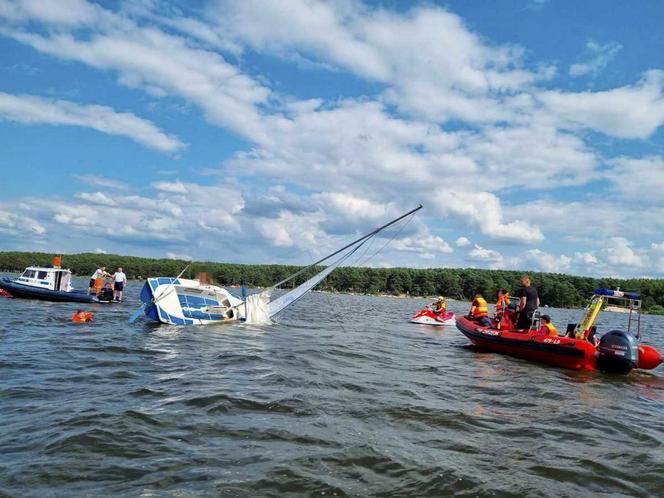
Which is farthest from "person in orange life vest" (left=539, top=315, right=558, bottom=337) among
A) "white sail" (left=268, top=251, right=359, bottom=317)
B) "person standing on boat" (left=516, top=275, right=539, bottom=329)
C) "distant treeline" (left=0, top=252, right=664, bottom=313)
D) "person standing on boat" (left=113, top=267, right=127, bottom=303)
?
"distant treeline" (left=0, top=252, right=664, bottom=313)

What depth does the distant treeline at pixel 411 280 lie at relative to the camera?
113125 millimetres

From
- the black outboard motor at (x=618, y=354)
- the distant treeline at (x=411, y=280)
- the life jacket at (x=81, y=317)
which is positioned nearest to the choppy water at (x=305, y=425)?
the black outboard motor at (x=618, y=354)

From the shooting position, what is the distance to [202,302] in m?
22.5

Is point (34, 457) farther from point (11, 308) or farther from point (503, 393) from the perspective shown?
point (11, 308)

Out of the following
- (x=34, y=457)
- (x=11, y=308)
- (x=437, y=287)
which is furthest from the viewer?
(x=437, y=287)

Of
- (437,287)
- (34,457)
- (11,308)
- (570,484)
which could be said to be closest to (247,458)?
(34,457)

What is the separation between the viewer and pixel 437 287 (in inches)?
5408

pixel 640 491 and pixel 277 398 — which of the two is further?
pixel 277 398

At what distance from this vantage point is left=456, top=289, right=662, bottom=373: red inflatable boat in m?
15.3

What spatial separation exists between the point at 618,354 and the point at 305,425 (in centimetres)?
1144

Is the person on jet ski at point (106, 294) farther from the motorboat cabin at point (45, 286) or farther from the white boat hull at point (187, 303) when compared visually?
the white boat hull at point (187, 303)

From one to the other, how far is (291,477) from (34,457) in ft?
9.80

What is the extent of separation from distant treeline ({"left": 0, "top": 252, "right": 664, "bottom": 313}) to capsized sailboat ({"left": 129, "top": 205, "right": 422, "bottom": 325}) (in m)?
77.0

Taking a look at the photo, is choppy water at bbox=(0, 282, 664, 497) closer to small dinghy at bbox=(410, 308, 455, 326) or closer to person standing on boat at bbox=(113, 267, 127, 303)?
small dinghy at bbox=(410, 308, 455, 326)
